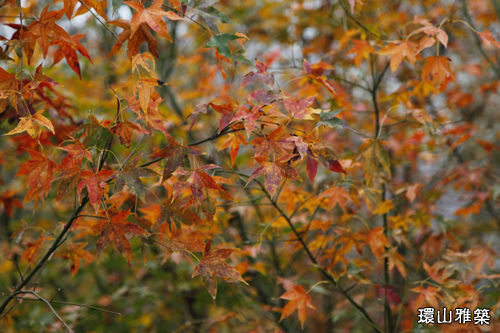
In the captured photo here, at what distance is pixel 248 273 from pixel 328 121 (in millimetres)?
1769

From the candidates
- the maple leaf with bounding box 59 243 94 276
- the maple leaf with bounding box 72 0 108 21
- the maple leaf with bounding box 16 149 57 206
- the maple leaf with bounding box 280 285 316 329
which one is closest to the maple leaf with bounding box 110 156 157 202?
the maple leaf with bounding box 16 149 57 206

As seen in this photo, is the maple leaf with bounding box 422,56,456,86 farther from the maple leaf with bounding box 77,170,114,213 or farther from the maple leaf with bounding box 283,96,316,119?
the maple leaf with bounding box 77,170,114,213

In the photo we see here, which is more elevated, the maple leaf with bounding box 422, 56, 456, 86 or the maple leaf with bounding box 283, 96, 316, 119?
the maple leaf with bounding box 422, 56, 456, 86

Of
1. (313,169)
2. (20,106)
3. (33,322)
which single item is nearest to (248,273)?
(33,322)

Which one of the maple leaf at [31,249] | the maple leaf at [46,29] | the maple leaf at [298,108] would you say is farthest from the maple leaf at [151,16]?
the maple leaf at [31,249]

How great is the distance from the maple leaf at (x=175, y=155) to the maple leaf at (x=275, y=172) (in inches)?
8.8

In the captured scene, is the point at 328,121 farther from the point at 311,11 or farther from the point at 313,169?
the point at 311,11

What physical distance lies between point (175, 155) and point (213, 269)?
0.43 meters

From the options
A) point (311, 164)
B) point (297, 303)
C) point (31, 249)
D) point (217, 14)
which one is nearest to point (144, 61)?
point (217, 14)

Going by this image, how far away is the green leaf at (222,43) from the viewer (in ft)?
4.57

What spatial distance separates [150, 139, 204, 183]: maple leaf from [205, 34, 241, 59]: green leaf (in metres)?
0.37

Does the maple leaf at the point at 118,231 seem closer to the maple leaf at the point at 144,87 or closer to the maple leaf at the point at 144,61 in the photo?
the maple leaf at the point at 144,87

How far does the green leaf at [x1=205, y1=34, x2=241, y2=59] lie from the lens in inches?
54.9

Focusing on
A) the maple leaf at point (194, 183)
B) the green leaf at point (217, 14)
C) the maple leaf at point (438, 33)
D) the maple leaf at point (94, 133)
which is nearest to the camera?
the maple leaf at point (194, 183)
